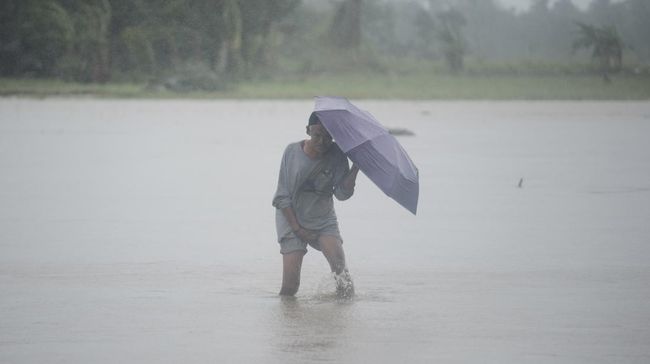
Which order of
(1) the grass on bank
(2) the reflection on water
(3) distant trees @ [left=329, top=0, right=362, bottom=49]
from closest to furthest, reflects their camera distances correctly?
(2) the reflection on water
(1) the grass on bank
(3) distant trees @ [left=329, top=0, right=362, bottom=49]

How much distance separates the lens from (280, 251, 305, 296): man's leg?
870 cm

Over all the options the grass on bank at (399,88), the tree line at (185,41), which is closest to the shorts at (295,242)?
the grass on bank at (399,88)

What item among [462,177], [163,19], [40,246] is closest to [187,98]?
[163,19]

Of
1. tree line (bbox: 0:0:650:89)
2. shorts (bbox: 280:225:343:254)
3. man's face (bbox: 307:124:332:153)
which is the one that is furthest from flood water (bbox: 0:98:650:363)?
tree line (bbox: 0:0:650:89)

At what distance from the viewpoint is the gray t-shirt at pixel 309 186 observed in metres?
8.52

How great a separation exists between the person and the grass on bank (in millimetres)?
33124

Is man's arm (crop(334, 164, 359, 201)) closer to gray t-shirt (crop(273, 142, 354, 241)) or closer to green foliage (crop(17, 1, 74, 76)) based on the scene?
gray t-shirt (crop(273, 142, 354, 241))

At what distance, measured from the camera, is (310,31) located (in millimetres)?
62938

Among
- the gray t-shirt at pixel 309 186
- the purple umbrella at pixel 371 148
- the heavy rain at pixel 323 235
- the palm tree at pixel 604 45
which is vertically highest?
the purple umbrella at pixel 371 148

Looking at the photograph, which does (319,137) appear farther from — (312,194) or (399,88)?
(399,88)

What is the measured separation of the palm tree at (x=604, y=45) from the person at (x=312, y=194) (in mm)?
43259

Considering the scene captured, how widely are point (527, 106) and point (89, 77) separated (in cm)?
1912

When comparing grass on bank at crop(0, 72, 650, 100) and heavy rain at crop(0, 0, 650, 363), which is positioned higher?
heavy rain at crop(0, 0, 650, 363)

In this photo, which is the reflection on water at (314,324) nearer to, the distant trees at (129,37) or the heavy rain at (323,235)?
the heavy rain at (323,235)
